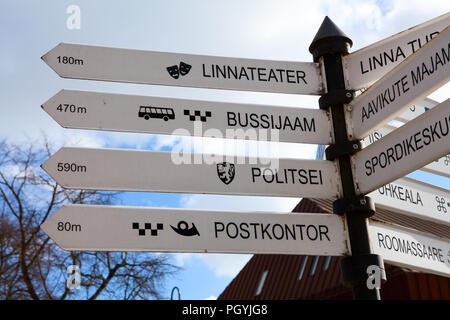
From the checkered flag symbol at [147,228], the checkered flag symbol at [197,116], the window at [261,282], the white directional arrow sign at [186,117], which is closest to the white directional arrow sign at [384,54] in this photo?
the white directional arrow sign at [186,117]

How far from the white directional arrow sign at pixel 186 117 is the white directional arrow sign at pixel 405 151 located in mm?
420

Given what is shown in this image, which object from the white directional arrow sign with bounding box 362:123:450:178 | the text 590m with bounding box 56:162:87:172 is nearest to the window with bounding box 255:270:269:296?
the white directional arrow sign with bounding box 362:123:450:178

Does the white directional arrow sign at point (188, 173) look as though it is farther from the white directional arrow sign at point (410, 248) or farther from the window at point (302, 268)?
the window at point (302, 268)

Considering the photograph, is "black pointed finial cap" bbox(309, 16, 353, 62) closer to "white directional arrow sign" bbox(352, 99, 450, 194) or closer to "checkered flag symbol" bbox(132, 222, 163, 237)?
"white directional arrow sign" bbox(352, 99, 450, 194)

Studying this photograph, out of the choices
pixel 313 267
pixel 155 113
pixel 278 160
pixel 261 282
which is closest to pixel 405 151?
pixel 278 160

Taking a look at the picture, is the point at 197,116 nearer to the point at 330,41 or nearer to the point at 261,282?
the point at 330,41

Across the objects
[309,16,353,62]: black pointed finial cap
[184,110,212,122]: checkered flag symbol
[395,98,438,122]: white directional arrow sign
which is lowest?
[184,110,212,122]: checkered flag symbol

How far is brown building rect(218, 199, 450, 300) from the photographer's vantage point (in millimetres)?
13145

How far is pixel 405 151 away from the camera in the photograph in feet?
12.7

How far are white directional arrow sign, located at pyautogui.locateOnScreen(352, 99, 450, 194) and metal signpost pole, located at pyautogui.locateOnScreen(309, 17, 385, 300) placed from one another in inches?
3.8

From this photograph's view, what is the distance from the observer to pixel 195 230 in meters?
3.98

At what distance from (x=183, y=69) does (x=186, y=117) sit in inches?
17.0
